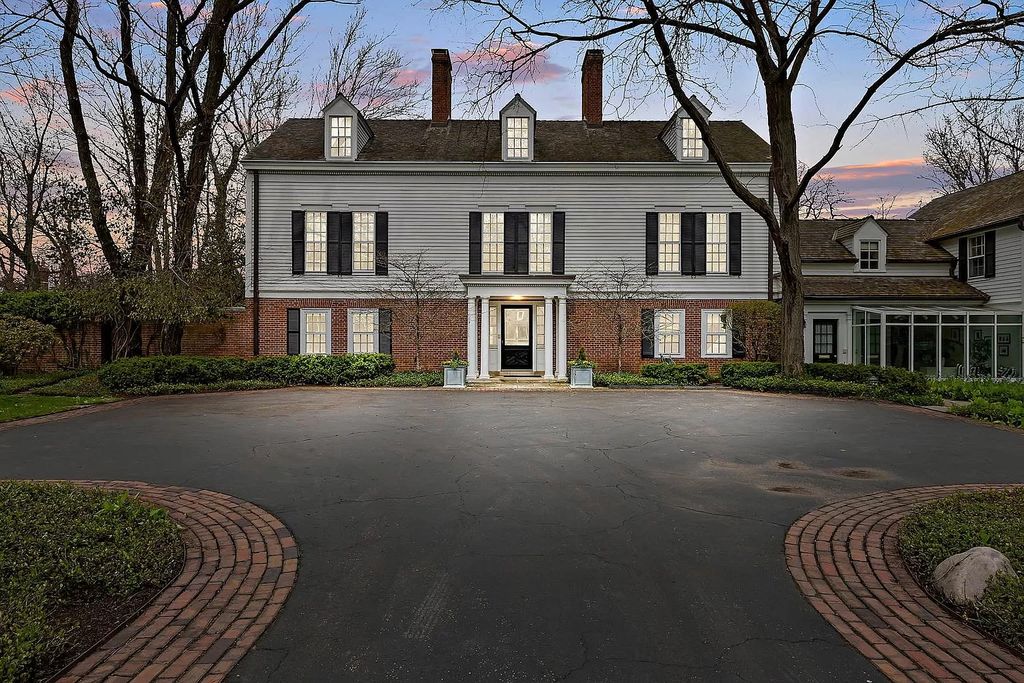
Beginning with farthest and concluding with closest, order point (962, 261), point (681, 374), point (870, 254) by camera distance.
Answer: point (870, 254) < point (962, 261) < point (681, 374)

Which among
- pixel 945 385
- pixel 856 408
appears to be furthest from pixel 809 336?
pixel 856 408

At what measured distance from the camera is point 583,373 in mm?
17641

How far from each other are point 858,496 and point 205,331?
2009 centimetres

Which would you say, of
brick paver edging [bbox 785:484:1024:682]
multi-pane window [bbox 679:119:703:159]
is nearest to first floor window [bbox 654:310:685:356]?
multi-pane window [bbox 679:119:703:159]

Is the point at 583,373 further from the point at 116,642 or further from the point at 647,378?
the point at 116,642

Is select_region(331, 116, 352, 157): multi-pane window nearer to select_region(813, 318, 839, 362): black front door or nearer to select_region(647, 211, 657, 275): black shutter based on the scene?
select_region(647, 211, 657, 275): black shutter

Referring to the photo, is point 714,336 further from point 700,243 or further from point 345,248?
point 345,248

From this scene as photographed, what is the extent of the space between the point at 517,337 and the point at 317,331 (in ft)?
23.2

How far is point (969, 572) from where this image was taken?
371 centimetres

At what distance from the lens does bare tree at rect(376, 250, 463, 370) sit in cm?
2009

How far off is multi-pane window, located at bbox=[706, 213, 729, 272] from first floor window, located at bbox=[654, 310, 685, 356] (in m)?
2.07

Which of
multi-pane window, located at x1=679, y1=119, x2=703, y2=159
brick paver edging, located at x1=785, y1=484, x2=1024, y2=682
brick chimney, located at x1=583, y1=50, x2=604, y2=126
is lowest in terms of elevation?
brick paver edging, located at x1=785, y1=484, x2=1024, y2=682

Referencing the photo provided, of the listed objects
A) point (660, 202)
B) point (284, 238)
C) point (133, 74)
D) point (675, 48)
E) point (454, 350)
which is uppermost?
point (133, 74)

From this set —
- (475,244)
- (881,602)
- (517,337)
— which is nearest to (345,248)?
(475,244)
